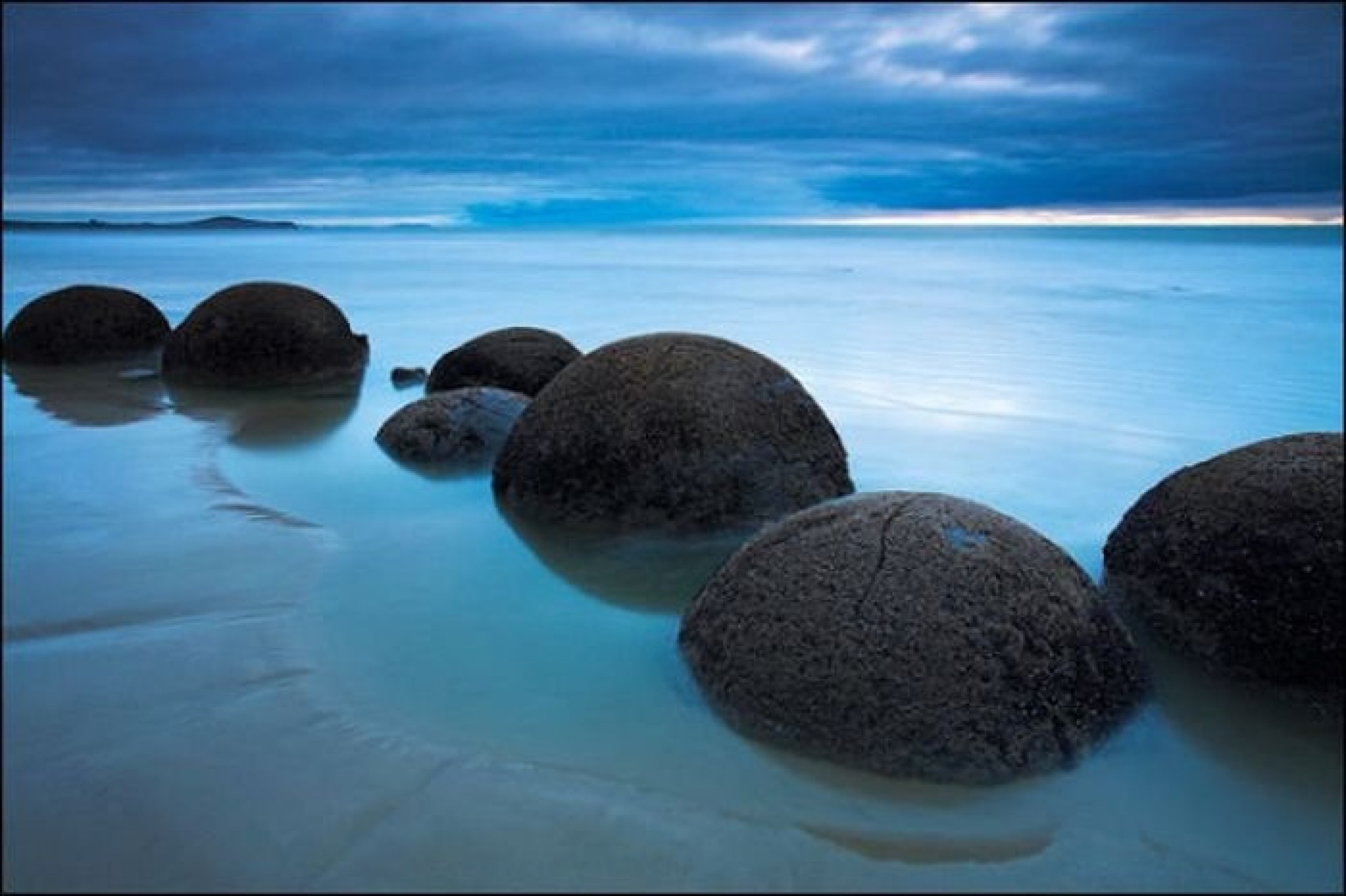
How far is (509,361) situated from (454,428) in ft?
6.99

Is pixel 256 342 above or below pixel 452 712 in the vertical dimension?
above

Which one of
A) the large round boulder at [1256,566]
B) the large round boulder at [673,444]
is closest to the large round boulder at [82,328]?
the large round boulder at [673,444]

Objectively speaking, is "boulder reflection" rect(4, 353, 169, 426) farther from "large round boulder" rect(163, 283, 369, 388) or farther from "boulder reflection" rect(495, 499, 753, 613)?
"boulder reflection" rect(495, 499, 753, 613)

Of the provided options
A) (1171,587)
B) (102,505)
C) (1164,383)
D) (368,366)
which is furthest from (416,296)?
(1171,587)

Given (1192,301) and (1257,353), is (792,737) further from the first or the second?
(1192,301)

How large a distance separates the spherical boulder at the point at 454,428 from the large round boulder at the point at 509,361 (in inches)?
53.7

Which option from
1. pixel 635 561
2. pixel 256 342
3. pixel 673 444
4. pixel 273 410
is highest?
pixel 256 342

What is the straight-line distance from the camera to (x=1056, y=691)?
374 centimetres

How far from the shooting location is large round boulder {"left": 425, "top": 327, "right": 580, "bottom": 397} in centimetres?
1034

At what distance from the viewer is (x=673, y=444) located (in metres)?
6.17

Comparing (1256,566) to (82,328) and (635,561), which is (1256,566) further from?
(82,328)

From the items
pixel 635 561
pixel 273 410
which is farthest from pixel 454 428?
pixel 273 410

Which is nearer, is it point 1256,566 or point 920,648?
point 920,648

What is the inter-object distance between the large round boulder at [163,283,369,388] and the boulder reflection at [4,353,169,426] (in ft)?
1.70
